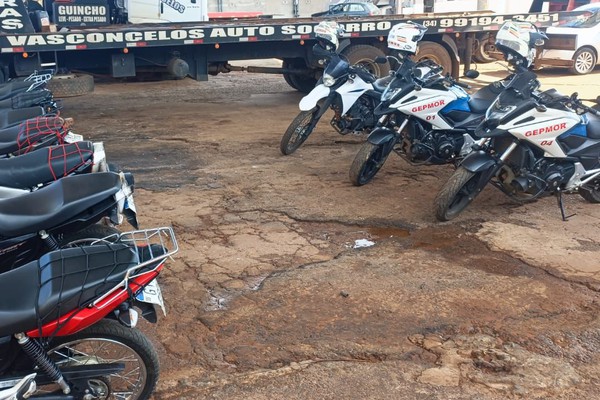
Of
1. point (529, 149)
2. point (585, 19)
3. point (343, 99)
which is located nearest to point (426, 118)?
point (529, 149)

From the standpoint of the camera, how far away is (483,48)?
1300 cm

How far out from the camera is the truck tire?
9.95m

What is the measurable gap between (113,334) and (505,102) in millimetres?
4066

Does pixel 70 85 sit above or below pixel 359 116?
above

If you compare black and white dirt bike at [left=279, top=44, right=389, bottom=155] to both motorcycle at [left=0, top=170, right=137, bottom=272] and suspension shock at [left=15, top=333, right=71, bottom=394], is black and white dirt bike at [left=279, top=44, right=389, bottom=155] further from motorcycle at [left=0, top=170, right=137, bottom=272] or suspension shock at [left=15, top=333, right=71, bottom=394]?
suspension shock at [left=15, top=333, right=71, bottom=394]

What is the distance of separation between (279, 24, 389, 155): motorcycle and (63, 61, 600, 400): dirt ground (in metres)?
0.38

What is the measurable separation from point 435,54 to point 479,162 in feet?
23.1

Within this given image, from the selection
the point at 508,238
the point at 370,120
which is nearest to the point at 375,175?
the point at 370,120

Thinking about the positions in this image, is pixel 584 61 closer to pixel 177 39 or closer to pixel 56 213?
pixel 177 39

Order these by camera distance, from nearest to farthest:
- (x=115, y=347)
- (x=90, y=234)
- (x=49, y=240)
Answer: (x=115, y=347)
(x=49, y=240)
(x=90, y=234)

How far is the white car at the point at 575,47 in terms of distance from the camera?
606 inches

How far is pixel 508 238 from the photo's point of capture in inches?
220

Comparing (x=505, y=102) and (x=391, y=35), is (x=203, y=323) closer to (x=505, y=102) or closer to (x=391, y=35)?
(x=505, y=102)

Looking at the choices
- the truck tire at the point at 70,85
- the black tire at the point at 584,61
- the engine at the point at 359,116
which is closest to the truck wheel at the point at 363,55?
the engine at the point at 359,116
